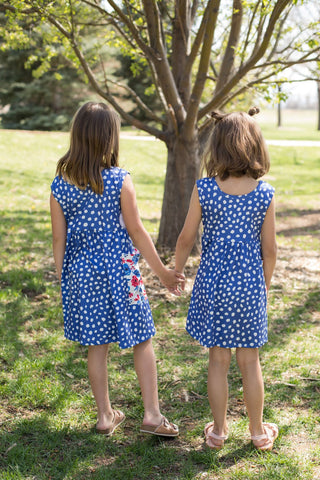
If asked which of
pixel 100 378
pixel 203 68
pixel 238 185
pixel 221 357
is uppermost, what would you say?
pixel 203 68

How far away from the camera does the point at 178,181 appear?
5859mm

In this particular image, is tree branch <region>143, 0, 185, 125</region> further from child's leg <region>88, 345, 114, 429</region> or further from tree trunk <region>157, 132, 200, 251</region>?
child's leg <region>88, 345, 114, 429</region>

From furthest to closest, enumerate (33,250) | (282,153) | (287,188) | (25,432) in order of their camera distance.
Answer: (282,153)
(287,188)
(33,250)
(25,432)

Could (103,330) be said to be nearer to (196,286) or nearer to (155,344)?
(196,286)

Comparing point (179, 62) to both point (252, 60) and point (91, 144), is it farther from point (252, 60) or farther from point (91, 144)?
point (91, 144)

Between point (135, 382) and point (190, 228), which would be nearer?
point (190, 228)

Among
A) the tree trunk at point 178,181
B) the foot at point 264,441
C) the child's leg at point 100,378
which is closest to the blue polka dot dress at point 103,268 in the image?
the child's leg at point 100,378

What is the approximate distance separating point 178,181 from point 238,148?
352cm

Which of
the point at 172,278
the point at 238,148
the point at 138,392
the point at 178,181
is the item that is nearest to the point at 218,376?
Result: the point at 172,278

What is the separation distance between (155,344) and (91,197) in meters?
1.81

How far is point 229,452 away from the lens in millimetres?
2619

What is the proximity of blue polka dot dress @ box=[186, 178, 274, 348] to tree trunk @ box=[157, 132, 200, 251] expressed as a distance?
3372mm

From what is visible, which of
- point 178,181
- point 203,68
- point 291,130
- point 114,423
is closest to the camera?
point 114,423

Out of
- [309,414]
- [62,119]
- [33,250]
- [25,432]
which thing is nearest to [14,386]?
[25,432]
